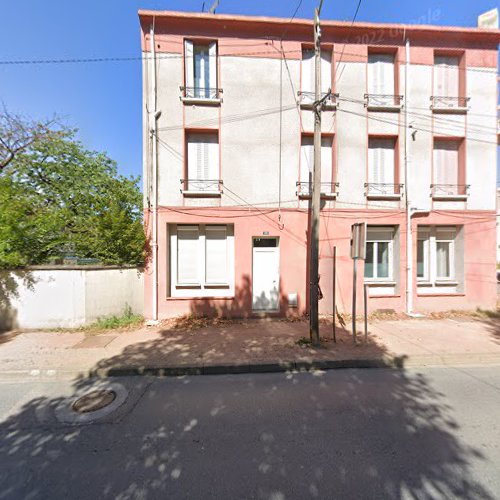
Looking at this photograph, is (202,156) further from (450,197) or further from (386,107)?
(450,197)

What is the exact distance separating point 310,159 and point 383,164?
98.9 inches

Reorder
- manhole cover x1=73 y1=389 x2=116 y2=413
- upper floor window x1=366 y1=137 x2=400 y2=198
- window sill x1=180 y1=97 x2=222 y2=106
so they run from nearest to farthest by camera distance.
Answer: manhole cover x1=73 y1=389 x2=116 y2=413 → window sill x1=180 y1=97 x2=222 y2=106 → upper floor window x1=366 y1=137 x2=400 y2=198

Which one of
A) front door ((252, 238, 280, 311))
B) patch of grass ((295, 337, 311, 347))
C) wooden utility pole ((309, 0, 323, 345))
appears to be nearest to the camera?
wooden utility pole ((309, 0, 323, 345))

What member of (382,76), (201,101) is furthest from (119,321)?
(382,76)

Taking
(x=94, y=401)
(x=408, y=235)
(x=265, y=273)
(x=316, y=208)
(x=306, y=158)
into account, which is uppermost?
(x=306, y=158)

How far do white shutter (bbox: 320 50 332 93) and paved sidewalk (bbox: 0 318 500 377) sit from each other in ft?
25.1

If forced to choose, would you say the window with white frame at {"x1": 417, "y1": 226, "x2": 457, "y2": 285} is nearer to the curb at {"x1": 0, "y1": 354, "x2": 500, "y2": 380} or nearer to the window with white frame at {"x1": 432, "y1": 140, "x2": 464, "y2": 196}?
the window with white frame at {"x1": 432, "y1": 140, "x2": 464, "y2": 196}

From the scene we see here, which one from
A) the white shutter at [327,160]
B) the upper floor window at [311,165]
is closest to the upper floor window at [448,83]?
the white shutter at [327,160]

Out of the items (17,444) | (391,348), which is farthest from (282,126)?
(17,444)

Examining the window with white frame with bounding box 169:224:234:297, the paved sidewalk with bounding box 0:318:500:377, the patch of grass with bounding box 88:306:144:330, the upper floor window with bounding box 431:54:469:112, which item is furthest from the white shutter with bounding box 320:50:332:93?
the patch of grass with bounding box 88:306:144:330

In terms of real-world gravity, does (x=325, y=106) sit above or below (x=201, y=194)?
above

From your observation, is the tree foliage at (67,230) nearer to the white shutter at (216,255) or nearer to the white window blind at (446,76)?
the white shutter at (216,255)

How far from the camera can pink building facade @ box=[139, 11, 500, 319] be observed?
7707mm

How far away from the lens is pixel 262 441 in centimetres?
281
